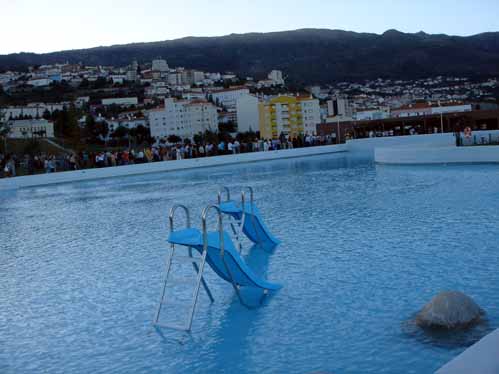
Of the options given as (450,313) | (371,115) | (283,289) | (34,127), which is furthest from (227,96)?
(450,313)

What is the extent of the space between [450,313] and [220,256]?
210 cm

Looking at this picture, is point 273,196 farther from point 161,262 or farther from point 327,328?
point 327,328

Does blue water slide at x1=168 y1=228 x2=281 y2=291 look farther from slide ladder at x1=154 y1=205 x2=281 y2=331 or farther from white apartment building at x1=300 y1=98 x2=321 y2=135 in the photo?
white apartment building at x1=300 y1=98 x2=321 y2=135

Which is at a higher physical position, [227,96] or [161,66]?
[161,66]

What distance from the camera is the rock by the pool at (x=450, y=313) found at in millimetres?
5242

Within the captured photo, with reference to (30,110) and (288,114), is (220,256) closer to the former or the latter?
(288,114)

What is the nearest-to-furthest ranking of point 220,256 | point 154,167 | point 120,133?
point 220,256
point 154,167
point 120,133

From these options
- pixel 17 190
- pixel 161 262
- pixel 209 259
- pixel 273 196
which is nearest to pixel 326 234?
pixel 161 262

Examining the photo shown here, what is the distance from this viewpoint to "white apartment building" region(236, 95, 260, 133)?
107 m

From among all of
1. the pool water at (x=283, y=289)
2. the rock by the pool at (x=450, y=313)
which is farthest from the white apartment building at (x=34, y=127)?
the rock by the pool at (x=450, y=313)

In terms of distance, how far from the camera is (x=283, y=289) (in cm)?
705

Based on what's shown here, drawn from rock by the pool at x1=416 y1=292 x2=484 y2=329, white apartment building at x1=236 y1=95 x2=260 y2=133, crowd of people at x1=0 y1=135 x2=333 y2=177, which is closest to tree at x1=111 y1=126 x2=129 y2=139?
white apartment building at x1=236 y1=95 x2=260 y2=133

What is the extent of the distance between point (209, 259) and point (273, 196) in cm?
1032

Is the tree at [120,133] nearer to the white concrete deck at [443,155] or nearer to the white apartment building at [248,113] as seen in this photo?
the white apartment building at [248,113]
